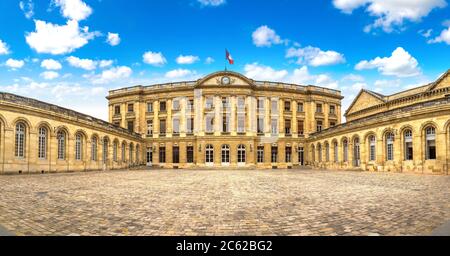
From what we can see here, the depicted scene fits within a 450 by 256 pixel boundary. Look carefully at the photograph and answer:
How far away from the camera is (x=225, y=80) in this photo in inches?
1532

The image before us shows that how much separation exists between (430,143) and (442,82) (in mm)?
10888

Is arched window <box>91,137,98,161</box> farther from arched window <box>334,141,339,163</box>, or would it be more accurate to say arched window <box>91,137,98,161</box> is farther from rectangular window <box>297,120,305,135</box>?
rectangular window <box>297,120,305,135</box>

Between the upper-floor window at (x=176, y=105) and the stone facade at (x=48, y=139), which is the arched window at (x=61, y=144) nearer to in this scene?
the stone facade at (x=48, y=139)

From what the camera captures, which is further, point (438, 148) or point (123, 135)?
point (123, 135)

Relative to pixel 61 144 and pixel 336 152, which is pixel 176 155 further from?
pixel 336 152

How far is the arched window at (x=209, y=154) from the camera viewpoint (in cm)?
3838

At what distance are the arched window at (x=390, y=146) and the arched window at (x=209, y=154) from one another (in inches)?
842

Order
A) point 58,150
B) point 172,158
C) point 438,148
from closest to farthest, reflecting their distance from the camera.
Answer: point 438,148 < point 58,150 < point 172,158

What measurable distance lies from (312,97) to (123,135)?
27.2 m

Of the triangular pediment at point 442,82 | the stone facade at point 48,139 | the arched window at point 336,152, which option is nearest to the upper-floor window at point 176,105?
the stone facade at point 48,139
